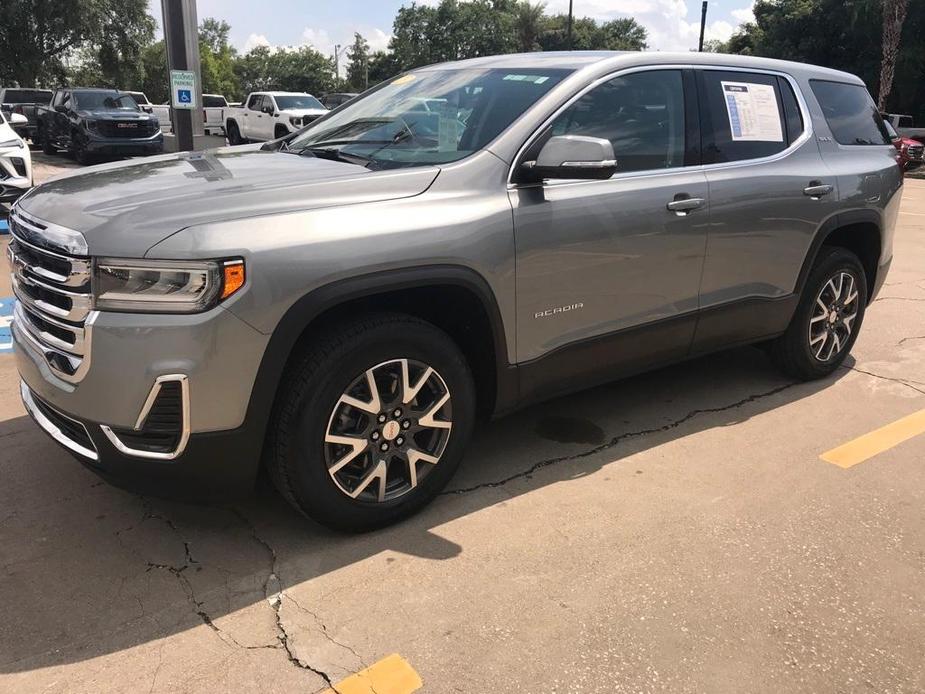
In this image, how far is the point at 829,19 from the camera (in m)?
34.1

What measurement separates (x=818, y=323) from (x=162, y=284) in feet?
12.5

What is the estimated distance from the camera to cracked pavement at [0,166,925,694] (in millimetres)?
2326

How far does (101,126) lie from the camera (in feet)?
52.7

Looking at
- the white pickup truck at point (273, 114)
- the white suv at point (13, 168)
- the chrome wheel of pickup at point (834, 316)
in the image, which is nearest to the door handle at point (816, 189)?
the chrome wheel of pickup at point (834, 316)

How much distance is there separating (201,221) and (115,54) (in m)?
42.7

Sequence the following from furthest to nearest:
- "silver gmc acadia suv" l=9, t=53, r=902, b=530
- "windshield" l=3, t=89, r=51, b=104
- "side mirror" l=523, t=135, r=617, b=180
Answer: "windshield" l=3, t=89, r=51, b=104
"side mirror" l=523, t=135, r=617, b=180
"silver gmc acadia suv" l=9, t=53, r=902, b=530

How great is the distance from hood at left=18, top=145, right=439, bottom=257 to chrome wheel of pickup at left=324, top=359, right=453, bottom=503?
663 mm

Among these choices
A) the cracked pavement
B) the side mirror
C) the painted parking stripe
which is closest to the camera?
the cracked pavement

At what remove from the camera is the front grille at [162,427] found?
2400mm

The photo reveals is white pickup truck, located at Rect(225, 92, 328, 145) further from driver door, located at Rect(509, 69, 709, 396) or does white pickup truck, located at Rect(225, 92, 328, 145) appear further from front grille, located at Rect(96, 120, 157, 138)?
driver door, located at Rect(509, 69, 709, 396)

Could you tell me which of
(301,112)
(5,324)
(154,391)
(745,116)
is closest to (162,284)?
(154,391)

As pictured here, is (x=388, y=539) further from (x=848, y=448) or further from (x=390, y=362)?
(x=848, y=448)

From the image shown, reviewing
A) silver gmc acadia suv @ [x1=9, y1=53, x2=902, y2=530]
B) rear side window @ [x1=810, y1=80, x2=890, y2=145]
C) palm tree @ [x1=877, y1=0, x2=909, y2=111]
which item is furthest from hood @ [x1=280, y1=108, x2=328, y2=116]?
palm tree @ [x1=877, y1=0, x2=909, y2=111]

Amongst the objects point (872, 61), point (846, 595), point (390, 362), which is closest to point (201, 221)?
point (390, 362)
